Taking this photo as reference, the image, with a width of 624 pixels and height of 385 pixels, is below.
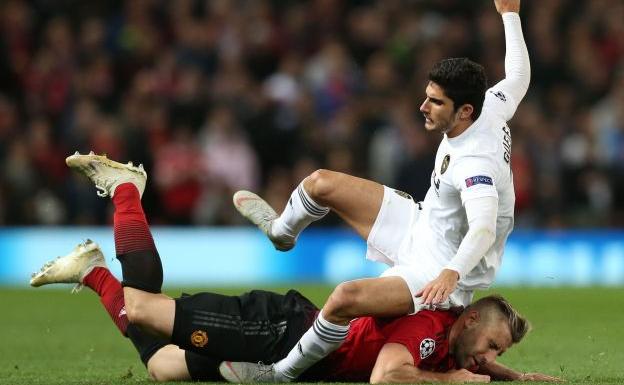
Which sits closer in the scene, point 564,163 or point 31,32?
point 564,163

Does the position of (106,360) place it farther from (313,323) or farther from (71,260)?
(313,323)

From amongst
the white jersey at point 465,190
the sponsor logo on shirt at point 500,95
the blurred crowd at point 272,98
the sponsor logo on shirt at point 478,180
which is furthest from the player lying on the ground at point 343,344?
the blurred crowd at point 272,98

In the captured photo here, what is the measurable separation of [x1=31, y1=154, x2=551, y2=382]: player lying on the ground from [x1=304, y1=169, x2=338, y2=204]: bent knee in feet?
2.67

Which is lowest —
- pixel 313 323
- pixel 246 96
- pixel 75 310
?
pixel 75 310

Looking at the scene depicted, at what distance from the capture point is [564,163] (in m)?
15.6

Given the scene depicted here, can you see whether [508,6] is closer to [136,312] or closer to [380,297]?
[380,297]

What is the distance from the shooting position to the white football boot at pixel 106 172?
25.5 ft

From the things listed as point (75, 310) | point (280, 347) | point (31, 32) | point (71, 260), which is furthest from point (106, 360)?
point (31, 32)

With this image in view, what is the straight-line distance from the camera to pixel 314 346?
6852 millimetres

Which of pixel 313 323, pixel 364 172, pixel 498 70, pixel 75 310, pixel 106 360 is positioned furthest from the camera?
pixel 498 70

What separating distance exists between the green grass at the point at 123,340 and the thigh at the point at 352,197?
1335 millimetres

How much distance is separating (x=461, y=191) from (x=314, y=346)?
1.12 m

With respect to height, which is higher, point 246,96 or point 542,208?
point 246,96

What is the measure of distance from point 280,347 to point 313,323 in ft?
0.89
